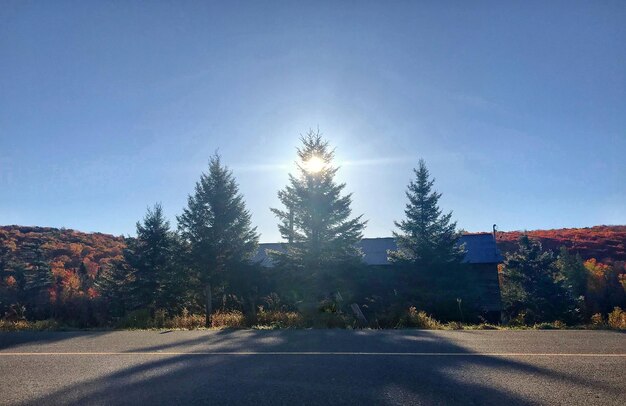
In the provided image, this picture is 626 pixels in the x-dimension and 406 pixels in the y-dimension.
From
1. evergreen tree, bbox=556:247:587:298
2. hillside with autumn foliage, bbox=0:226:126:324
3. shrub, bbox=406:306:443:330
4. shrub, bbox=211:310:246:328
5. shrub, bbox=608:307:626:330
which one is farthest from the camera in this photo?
evergreen tree, bbox=556:247:587:298

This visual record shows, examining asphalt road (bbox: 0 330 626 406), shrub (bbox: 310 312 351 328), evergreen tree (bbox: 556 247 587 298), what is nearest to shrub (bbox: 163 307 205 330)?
shrub (bbox: 310 312 351 328)

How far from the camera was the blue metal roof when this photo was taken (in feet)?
96.1

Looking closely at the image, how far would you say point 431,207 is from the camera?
2755 centimetres

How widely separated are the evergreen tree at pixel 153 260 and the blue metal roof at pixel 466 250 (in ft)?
20.9

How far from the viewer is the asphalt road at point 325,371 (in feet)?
13.2

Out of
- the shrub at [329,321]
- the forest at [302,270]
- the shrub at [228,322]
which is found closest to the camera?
the shrub at [329,321]

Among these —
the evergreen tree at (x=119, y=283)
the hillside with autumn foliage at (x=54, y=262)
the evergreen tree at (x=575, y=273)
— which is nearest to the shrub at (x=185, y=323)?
the hillside with autumn foliage at (x=54, y=262)

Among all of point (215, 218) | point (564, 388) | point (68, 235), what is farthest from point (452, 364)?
point (68, 235)

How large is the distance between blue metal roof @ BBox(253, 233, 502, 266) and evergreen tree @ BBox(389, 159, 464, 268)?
2.71 m

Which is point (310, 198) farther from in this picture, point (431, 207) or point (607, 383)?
point (607, 383)

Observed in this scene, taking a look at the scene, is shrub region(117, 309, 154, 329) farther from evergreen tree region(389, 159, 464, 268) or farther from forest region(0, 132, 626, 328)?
evergreen tree region(389, 159, 464, 268)

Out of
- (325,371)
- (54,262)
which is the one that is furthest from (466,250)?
(54,262)

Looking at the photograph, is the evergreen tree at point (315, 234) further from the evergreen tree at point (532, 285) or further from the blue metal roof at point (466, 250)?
the evergreen tree at point (532, 285)

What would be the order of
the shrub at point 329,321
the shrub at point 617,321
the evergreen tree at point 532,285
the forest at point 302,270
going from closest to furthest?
1. the shrub at point 617,321
2. the shrub at point 329,321
3. the forest at point 302,270
4. the evergreen tree at point 532,285
